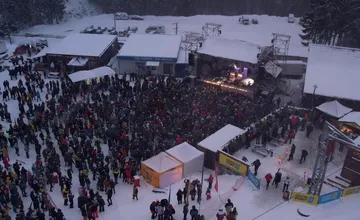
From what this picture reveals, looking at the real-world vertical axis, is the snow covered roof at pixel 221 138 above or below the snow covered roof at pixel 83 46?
below

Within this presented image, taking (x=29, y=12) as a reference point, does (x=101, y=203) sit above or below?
below

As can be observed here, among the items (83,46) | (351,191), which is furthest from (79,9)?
(351,191)

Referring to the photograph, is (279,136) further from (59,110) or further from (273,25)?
(273,25)

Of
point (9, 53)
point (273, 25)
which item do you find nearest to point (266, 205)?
point (9, 53)

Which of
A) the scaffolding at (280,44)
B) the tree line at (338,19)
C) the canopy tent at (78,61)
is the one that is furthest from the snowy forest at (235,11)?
the canopy tent at (78,61)

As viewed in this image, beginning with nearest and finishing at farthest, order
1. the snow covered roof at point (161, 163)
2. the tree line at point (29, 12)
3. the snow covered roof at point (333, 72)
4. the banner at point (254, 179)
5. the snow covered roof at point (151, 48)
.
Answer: the banner at point (254, 179), the snow covered roof at point (161, 163), the snow covered roof at point (333, 72), the snow covered roof at point (151, 48), the tree line at point (29, 12)

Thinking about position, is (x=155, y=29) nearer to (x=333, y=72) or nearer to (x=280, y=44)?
(x=280, y=44)

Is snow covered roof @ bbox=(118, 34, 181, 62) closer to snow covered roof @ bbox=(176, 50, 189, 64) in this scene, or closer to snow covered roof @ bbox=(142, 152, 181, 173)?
snow covered roof @ bbox=(176, 50, 189, 64)

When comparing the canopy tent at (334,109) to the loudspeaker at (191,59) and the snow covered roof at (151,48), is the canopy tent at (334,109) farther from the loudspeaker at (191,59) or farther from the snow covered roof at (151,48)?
the snow covered roof at (151,48)
